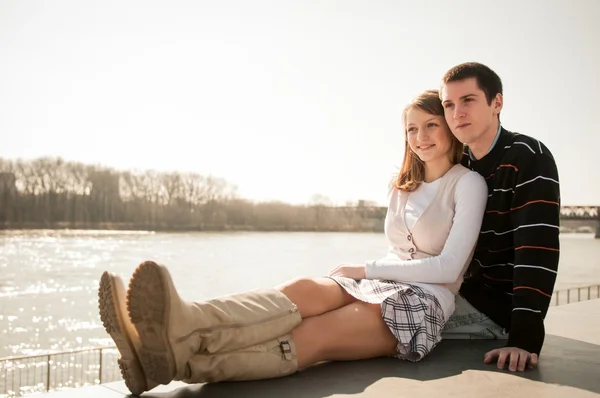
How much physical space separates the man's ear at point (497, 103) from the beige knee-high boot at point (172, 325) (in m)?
1.21

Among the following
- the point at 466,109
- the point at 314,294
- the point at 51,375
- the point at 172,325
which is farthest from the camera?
the point at 51,375

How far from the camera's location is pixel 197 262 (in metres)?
45.2

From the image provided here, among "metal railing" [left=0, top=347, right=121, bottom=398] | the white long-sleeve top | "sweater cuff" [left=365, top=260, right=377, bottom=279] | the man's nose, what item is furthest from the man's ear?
"metal railing" [left=0, top=347, right=121, bottom=398]

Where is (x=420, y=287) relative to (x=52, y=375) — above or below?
above

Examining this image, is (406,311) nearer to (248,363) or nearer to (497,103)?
(248,363)

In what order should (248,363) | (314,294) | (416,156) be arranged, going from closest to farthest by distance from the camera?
(248,363) < (314,294) < (416,156)

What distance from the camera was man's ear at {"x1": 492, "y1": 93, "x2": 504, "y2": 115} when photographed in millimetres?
2219

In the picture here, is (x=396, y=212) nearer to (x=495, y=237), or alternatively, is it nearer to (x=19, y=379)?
(x=495, y=237)

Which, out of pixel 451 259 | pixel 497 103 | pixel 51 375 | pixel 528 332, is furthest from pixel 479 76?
pixel 51 375

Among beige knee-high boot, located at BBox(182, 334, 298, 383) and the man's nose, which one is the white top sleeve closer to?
the man's nose

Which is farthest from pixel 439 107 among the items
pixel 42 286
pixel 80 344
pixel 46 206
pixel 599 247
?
pixel 599 247

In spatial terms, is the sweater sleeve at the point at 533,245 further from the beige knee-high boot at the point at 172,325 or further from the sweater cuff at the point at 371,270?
the beige knee-high boot at the point at 172,325

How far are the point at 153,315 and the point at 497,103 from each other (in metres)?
1.44

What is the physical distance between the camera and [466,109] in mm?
2139
